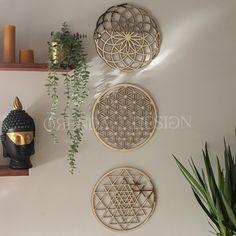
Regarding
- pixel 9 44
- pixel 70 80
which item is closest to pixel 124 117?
pixel 70 80

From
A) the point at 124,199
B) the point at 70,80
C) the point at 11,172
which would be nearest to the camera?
the point at 11,172

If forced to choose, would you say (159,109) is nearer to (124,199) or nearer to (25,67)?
(124,199)

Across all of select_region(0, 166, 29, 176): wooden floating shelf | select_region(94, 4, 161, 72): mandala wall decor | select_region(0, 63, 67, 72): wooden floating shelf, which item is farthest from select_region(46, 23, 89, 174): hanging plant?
→ select_region(0, 166, 29, 176): wooden floating shelf

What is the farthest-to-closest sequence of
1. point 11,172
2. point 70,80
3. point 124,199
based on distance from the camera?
point 124,199 → point 70,80 → point 11,172

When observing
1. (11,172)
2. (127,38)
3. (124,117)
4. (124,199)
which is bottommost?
(124,199)

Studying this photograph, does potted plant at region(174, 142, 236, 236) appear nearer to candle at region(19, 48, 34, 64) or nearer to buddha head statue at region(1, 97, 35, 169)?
buddha head statue at region(1, 97, 35, 169)

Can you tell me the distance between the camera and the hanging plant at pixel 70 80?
166 cm

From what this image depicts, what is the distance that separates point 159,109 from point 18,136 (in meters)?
0.80

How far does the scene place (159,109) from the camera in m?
1.92

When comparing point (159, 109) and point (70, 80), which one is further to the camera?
point (159, 109)

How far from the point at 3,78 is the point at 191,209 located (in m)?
1.30

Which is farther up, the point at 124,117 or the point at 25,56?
the point at 25,56

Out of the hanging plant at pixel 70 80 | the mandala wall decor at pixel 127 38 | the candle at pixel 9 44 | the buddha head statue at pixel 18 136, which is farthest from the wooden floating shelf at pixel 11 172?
the mandala wall decor at pixel 127 38

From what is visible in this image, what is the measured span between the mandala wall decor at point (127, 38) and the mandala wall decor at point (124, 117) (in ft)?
0.48
